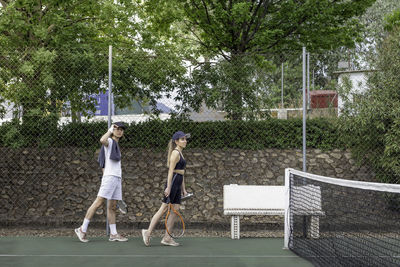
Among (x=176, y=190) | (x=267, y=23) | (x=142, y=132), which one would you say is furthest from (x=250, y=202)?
(x=267, y=23)

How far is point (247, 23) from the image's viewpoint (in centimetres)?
1382

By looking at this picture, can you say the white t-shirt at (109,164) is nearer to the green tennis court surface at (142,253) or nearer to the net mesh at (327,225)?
the green tennis court surface at (142,253)

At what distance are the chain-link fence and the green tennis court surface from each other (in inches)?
72.9

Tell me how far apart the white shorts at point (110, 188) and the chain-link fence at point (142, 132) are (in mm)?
2282

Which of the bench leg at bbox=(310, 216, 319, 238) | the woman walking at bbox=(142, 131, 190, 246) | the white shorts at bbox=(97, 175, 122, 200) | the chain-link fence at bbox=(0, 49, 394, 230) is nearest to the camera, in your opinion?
the woman walking at bbox=(142, 131, 190, 246)

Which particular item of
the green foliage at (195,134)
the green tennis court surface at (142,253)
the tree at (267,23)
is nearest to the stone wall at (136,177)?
the green foliage at (195,134)

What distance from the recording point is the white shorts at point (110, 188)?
831cm

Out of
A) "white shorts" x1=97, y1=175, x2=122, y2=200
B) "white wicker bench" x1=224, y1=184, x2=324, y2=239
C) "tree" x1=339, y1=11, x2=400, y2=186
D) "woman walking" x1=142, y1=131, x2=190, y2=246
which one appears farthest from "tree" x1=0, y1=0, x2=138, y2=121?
"tree" x1=339, y1=11, x2=400, y2=186

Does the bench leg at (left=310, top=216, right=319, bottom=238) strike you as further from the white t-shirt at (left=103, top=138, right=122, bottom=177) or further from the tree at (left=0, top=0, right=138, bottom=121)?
the tree at (left=0, top=0, right=138, bottom=121)

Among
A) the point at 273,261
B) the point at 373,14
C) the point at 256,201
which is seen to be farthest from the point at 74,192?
the point at 373,14

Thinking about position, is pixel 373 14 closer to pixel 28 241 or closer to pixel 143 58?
pixel 143 58

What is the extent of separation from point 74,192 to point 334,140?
5974 mm

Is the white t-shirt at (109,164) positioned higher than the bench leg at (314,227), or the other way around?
the white t-shirt at (109,164)

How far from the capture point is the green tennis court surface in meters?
6.76
